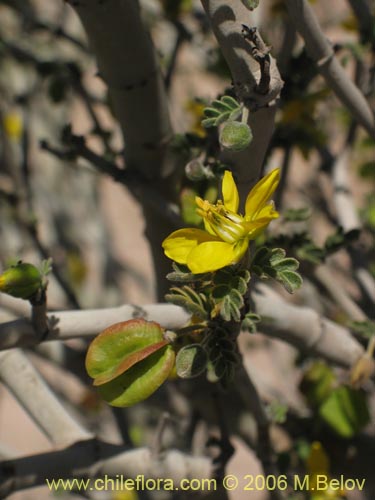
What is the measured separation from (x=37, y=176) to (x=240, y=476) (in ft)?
6.44

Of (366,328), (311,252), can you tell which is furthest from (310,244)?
(366,328)

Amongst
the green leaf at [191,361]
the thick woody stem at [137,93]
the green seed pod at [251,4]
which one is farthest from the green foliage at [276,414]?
the green seed pod at [251,4]

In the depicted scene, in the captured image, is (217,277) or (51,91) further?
(51,91)

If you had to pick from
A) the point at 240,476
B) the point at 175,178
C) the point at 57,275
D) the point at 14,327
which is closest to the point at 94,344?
the point at 14,327

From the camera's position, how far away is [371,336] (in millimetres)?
1143

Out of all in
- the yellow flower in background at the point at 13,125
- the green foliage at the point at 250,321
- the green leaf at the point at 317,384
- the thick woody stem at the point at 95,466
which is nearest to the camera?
the green foliage at the point at 250,321

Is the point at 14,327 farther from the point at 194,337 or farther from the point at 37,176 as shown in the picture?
the point at 37,176

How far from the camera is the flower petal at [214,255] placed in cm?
69

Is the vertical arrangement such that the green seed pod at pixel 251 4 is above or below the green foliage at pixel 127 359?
above

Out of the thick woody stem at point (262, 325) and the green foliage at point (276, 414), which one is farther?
the green foliage at point (276, 414)

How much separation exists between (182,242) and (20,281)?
213 mm

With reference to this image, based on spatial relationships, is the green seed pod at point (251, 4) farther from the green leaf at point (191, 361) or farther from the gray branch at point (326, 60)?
the green leaf at point (191, 361)

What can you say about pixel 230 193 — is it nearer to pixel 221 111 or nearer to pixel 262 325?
pixel 221 111

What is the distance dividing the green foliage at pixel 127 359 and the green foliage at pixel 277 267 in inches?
6.1
